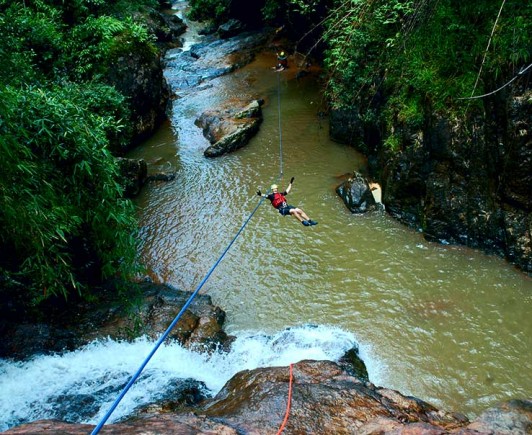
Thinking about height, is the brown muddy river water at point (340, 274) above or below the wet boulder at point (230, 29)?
below

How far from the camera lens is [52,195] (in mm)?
5574

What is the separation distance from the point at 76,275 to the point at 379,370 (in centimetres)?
552

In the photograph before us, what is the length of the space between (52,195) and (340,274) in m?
5.57

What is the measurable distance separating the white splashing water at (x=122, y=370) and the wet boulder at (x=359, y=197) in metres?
3.62

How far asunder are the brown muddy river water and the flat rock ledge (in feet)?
4.91

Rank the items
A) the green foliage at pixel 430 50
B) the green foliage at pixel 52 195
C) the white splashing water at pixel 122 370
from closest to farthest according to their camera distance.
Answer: the green foliage at pixel 52 195, the white splashing water at pixel 122 370, the green foliage at pixel 430 50

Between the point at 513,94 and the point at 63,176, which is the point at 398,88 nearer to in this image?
the point at 513,94

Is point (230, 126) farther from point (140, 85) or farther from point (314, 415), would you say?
point (314, 415)

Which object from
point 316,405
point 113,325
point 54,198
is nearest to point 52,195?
point 54,198

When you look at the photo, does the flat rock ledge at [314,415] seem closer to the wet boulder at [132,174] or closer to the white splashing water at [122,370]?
the white splashing water at [122,370]

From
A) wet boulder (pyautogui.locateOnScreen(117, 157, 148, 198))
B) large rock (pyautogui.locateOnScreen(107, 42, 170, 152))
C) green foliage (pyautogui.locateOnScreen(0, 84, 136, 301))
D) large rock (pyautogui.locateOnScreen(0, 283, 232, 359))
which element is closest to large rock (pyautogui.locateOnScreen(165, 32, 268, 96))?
large rock (pyautogui.locateOnScreen(107, 42, 170, 152))

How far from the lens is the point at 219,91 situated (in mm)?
17750

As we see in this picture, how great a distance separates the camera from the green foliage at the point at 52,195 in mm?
5105

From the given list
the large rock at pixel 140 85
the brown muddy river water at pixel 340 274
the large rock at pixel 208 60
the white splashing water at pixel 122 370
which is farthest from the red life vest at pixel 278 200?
the large rock at pixel 208 60
